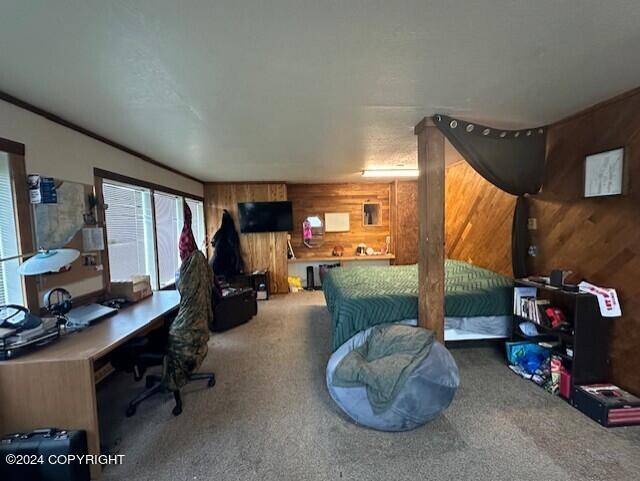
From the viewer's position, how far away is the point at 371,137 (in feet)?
10.2

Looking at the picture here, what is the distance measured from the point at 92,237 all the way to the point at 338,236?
180 inches

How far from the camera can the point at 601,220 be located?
7.81 ft

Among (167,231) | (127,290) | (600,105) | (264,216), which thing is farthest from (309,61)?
(264,216)

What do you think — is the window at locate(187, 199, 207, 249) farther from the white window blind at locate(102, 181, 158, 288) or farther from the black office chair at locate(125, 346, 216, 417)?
the black office chair at locate(125, 346, 216, 417)

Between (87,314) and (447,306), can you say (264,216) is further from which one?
(447,306)

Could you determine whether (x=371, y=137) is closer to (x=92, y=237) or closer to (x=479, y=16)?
(x=479, y=16)

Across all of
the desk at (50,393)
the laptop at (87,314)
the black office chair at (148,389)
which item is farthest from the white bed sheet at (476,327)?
the laptop at (87,314)

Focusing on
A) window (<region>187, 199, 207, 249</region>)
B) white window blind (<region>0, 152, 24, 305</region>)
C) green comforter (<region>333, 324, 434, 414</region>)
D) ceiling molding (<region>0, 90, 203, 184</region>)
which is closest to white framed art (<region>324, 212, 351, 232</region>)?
window (<region>187, 199, 207, 249</region>)

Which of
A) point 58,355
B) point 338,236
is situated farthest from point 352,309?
point 338,236

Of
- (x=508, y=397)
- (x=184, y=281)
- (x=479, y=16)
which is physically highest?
(x=479, y=16)

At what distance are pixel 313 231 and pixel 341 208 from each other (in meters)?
0.81

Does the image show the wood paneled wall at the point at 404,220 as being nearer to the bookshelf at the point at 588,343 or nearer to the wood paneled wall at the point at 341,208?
the wood paneled wall at the point at 341,208

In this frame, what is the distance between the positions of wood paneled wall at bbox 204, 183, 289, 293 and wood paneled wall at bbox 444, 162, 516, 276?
126 inches

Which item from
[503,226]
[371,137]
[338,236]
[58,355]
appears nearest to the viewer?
[58,355]
